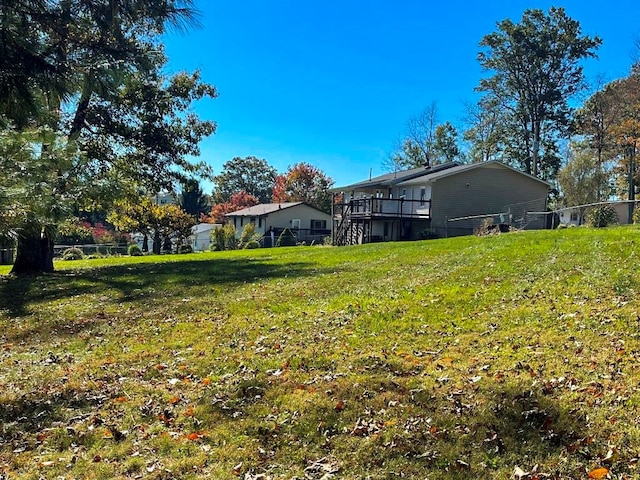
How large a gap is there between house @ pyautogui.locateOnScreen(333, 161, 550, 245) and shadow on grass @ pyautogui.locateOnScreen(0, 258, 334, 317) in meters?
15.5

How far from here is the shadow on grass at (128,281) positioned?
395 inches

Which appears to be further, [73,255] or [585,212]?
[73,255]

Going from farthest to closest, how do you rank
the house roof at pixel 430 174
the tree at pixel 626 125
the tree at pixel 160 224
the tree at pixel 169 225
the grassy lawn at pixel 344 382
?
the tree at pixel 169 225 → the tree at pixel 160 224 → the tree at pixel 626 125 → the house roof at pixel 430 174 → the grassy lawn at pixel 344 382

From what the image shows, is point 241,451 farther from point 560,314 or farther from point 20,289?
point 20,289

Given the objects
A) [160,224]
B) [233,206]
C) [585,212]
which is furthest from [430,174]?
[233,206]

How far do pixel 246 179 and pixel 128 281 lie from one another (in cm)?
6415

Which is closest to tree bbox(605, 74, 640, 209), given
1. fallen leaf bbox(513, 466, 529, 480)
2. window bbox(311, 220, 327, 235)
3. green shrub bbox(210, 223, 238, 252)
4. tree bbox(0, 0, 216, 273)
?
window bbox(311, 220, 327, 235)

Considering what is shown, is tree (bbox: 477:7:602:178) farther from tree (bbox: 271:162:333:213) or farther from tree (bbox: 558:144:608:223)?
tree (bbox: 271:162:333:213)

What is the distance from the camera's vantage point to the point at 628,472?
2941 millimetres

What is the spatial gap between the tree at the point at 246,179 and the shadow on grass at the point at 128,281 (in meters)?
61.0

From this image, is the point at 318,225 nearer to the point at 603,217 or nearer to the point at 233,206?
the point at 233,206

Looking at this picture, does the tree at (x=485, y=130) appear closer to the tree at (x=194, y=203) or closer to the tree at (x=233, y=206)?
the tree at (x=233, y=206)

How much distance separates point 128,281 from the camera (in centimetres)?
1219

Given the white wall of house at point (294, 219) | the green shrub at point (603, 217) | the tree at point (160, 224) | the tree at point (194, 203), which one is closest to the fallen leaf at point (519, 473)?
the green shrub at point (603, 217)
